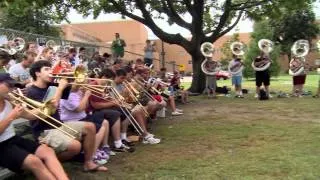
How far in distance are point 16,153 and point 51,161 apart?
37 cm

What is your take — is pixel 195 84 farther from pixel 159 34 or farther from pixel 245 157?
pixel 245 157

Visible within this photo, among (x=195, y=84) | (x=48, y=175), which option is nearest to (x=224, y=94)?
(x=195, y=84)

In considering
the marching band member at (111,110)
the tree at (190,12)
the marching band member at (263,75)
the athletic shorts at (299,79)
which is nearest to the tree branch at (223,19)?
the tree at (190,12)

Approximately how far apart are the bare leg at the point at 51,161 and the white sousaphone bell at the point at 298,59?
14270 mm

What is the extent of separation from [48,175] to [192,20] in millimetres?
17664

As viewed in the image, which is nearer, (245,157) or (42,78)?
(42,78)

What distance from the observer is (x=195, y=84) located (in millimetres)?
22375

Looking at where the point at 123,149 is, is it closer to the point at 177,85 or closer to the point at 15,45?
the point at 15,45

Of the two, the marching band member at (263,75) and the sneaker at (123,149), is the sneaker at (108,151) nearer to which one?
the sneaker at (123,149)

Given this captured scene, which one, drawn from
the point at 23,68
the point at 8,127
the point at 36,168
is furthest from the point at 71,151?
the point at 23,68

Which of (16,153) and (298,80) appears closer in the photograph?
(16,153)

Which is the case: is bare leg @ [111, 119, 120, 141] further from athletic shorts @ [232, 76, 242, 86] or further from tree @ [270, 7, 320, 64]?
tree @ [270, 7, 320, 64]

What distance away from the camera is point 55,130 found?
20.5 feet

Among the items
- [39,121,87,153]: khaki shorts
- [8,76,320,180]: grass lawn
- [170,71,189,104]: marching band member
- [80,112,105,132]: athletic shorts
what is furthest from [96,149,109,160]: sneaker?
[170,71,189,104]: marching band member
